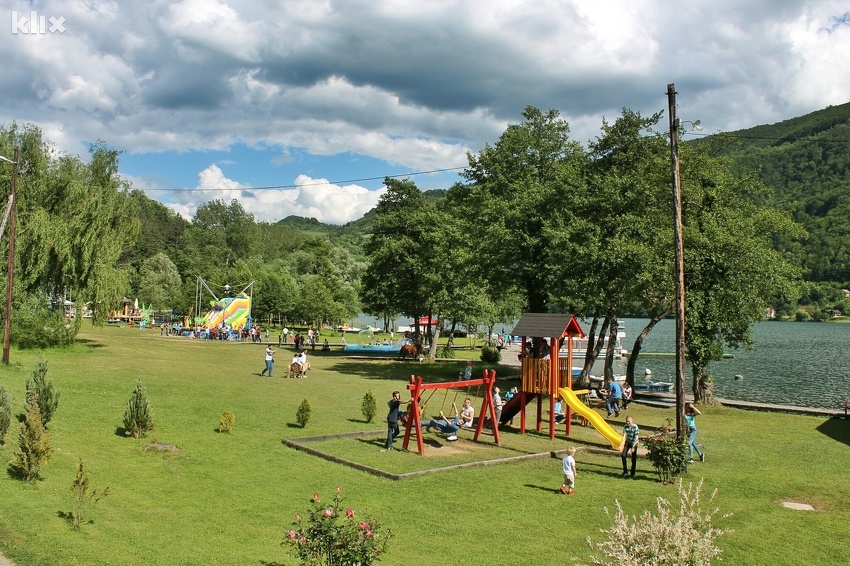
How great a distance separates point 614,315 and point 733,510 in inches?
819

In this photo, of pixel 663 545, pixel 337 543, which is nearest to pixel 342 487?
pixel 337 543

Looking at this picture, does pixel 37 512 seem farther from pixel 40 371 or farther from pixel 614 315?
pixel 614 315

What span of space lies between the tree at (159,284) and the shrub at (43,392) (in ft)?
271

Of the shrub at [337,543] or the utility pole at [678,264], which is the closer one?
the shrub at [337,543]

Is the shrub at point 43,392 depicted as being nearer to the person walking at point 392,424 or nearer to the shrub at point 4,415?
the shrub at point 4,415

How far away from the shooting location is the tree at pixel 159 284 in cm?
10281

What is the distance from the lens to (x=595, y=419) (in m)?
23.1

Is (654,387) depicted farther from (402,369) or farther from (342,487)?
(342,487)

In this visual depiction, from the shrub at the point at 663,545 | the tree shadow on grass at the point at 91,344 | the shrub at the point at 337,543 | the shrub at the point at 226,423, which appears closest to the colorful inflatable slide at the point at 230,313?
the tree shadow on grass at the point at 91,344

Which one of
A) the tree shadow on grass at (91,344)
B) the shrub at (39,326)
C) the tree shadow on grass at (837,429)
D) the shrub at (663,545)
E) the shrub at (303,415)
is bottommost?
the tree shadow on grass at (837,429)

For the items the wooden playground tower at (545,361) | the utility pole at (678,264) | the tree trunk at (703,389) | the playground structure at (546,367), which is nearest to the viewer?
the utility pole at (678,264)

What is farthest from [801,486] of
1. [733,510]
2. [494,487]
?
[494,487]

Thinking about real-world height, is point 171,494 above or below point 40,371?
below

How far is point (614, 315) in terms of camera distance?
3547cm
